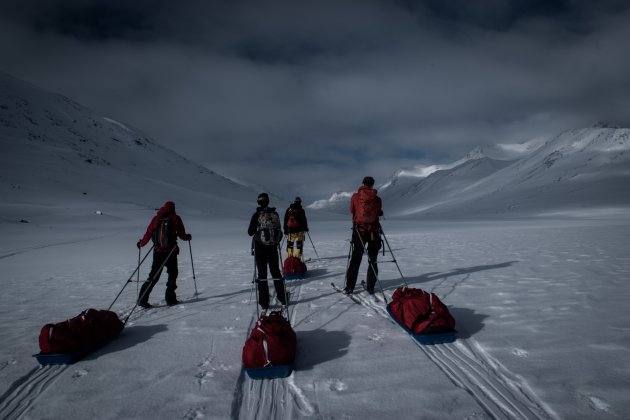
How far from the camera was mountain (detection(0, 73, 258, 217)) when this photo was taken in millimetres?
72688

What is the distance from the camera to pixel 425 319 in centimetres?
511

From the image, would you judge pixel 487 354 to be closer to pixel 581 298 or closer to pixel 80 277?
pixel 581 298

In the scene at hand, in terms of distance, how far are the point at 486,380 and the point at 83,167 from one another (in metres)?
124

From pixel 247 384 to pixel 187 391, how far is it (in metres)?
0.71

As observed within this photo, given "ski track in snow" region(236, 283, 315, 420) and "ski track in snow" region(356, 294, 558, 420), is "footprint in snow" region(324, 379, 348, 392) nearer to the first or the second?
"ski track in snow" region(236, 283, 315, 420)

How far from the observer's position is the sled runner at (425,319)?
4957mm

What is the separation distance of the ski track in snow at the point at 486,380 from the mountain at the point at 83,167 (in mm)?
48853

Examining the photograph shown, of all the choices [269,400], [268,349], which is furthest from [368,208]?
[269,400]

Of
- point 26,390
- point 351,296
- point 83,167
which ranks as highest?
point 83,167

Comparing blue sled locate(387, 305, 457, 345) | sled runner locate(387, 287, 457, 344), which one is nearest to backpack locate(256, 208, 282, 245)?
sled runner locate(387, 287, 457, 344)

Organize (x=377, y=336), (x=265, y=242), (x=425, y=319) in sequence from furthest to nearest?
(x=265, y=242) < (x=377, y=336) < (x=425, y=319)

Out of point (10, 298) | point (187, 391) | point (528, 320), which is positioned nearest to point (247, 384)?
point (187, 391)

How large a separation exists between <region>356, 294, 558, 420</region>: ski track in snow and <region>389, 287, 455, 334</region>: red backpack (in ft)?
0.79

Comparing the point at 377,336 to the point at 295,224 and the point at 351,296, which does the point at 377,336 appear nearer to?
the point at 351,296
